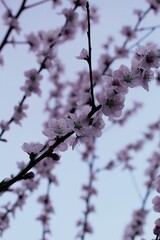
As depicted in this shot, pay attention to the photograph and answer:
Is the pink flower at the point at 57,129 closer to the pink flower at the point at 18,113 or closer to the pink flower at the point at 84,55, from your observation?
the pink flower at the point at 84,55

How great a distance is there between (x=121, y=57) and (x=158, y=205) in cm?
449

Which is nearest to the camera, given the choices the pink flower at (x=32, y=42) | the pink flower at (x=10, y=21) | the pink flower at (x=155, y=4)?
the pink flower at (x=10, y=21)

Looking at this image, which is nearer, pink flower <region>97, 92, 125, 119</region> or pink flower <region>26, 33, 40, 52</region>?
pink flower <region>97, 92, 125, 119</region>

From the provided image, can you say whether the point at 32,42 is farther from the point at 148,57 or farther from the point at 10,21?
the point at 148,57

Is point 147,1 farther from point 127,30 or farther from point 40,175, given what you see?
point 40,175

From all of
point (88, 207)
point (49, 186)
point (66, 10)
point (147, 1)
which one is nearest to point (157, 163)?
point (88, 207)

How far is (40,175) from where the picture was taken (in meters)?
6.16

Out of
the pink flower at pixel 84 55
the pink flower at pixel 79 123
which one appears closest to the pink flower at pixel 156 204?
the pink flower at pixel 79 123

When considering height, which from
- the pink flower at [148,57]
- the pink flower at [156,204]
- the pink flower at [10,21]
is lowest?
the pink flower at [156,204]

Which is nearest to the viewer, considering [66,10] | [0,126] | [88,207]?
[0,126]

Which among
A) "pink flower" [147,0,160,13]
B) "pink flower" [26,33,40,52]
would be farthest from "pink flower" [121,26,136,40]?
"pink flower" [26,33,40,52]

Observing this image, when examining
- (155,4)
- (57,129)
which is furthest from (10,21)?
(57,129)

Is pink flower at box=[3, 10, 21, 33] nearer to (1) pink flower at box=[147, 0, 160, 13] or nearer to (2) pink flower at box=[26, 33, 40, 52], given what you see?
(2) pink flower at box=[26, 33, 40, 52]

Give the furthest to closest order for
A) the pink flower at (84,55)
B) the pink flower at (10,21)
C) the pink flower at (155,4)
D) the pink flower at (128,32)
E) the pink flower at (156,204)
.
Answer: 1. the pink flower at (128,32)
2. the pink flower at (155,4)
3. the pink flower at (10,21)
4. the pink flower at (84,55)
5. the pink flower at (156,204)
